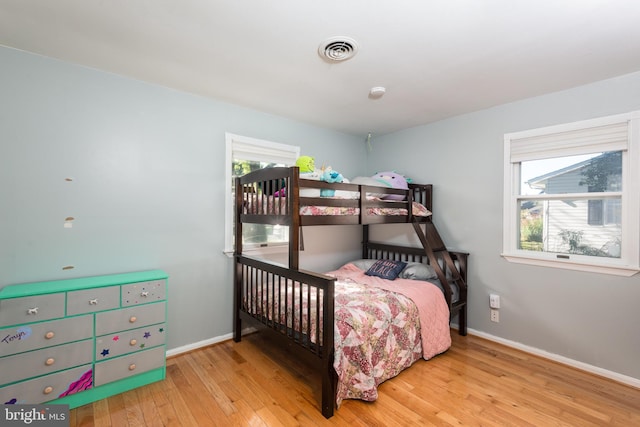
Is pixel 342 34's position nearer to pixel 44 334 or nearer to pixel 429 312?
pixel 429 312

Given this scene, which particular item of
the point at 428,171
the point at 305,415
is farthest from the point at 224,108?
the point at 305,415

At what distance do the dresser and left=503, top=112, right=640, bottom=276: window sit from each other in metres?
3.14

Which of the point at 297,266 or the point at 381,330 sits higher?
the point at 297,266

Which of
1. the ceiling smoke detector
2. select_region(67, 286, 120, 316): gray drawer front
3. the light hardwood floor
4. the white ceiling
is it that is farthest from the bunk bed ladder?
select_region(67, 286, 120, 316): gray drawer front

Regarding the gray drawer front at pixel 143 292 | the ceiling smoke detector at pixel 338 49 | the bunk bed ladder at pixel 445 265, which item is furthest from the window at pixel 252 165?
the bunk bed ladder at pixel 445 265

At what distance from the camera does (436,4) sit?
1455mm

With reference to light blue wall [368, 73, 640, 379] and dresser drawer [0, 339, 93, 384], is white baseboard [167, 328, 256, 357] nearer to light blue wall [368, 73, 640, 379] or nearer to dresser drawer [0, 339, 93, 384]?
dresser drawer [0, 339, 93, 384]

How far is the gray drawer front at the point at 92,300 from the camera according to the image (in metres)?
1.89

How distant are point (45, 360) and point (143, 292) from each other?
613mm

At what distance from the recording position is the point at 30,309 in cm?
176

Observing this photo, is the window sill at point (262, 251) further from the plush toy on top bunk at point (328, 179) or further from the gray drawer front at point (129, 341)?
the plush toy on top bunk at point (328, 179)

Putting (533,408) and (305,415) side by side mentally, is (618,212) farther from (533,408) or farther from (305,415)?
(305,415)

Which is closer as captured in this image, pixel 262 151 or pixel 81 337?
pixel 81 337
